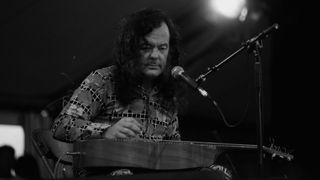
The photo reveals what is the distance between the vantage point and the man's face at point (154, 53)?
2.84 m

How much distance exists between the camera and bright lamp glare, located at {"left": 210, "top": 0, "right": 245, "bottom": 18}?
465cm

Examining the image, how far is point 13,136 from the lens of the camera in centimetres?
406

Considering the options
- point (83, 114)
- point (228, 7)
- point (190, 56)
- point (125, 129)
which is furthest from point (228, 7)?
point (125, 129)

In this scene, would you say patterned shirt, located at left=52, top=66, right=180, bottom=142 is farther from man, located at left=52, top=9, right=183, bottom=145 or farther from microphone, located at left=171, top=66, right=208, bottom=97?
microphone, located at left=171, top=66, right=208, bottom=97

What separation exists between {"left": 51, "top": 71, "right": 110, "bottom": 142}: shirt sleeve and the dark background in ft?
3.75

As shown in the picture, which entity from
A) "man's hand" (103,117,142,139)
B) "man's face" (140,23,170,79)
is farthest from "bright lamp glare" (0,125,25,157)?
"man's hand" (103,117,142,139)

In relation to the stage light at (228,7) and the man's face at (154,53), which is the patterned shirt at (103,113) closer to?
the man's face at (154,53)

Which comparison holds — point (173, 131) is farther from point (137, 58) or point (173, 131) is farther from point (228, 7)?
point (228, 7)

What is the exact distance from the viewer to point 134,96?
2.87 metres

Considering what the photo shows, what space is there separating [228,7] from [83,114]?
2327 millimetres

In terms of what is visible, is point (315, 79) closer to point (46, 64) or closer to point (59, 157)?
point (46, 64)

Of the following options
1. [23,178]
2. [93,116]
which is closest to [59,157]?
[93,116]

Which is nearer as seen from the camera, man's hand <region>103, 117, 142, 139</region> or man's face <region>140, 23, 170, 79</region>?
man's hand <region>103, 117, 142, 139</region>

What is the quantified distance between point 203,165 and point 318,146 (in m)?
2.05
